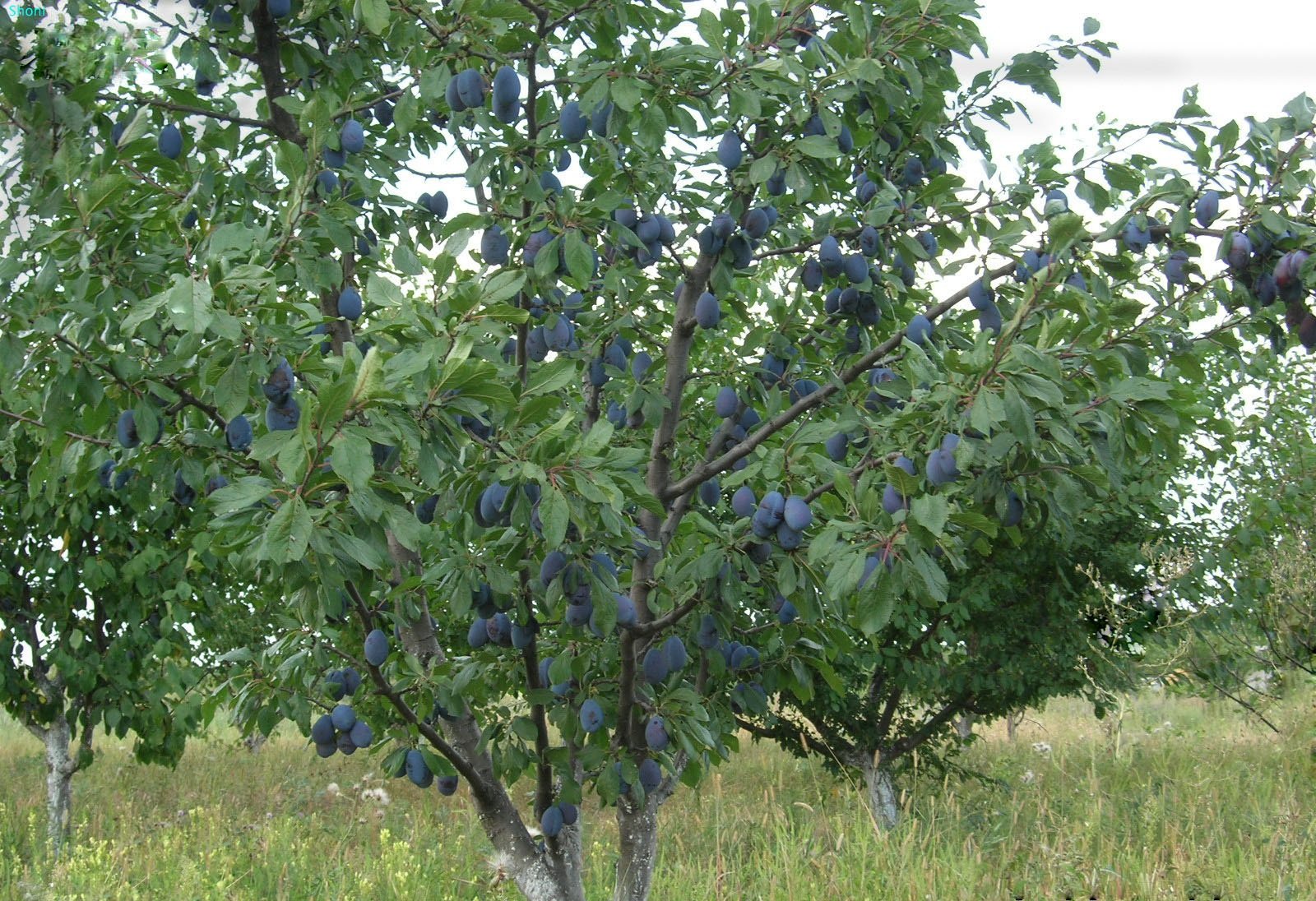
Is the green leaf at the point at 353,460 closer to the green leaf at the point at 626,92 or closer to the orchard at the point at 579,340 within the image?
the orchard at the point at 579,340

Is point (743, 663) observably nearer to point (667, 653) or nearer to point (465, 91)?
point (667, 653)

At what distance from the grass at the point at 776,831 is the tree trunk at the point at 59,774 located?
0.55 feet

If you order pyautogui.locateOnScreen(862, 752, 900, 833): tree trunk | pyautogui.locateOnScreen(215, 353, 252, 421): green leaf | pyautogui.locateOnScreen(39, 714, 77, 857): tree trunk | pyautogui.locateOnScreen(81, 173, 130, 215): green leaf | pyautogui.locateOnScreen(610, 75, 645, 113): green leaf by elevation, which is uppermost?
pyautogui.locateOnScreen(610, 75, 645, 113): green leaf

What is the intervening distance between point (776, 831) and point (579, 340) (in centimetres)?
253

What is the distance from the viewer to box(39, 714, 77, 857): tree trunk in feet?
21.3

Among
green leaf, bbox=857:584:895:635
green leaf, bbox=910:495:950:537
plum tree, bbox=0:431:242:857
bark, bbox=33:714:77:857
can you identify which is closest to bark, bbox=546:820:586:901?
green leaf, bbox=857:584:895:635

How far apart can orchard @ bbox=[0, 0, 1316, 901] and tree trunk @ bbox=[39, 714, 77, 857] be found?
3.84 metres

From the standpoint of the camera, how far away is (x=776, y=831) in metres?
4.92

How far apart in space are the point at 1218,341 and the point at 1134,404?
0.65 meters

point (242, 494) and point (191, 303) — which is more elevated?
point (191, 303)

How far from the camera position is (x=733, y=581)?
2.83 meters

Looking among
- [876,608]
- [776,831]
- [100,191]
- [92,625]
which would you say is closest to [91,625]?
[92,625]

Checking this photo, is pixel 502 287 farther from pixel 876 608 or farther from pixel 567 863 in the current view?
pixel 567 863

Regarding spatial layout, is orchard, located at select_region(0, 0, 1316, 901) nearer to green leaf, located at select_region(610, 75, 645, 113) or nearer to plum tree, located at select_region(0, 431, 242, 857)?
green leaf, located at select_region(610, 75, 645, 113)
